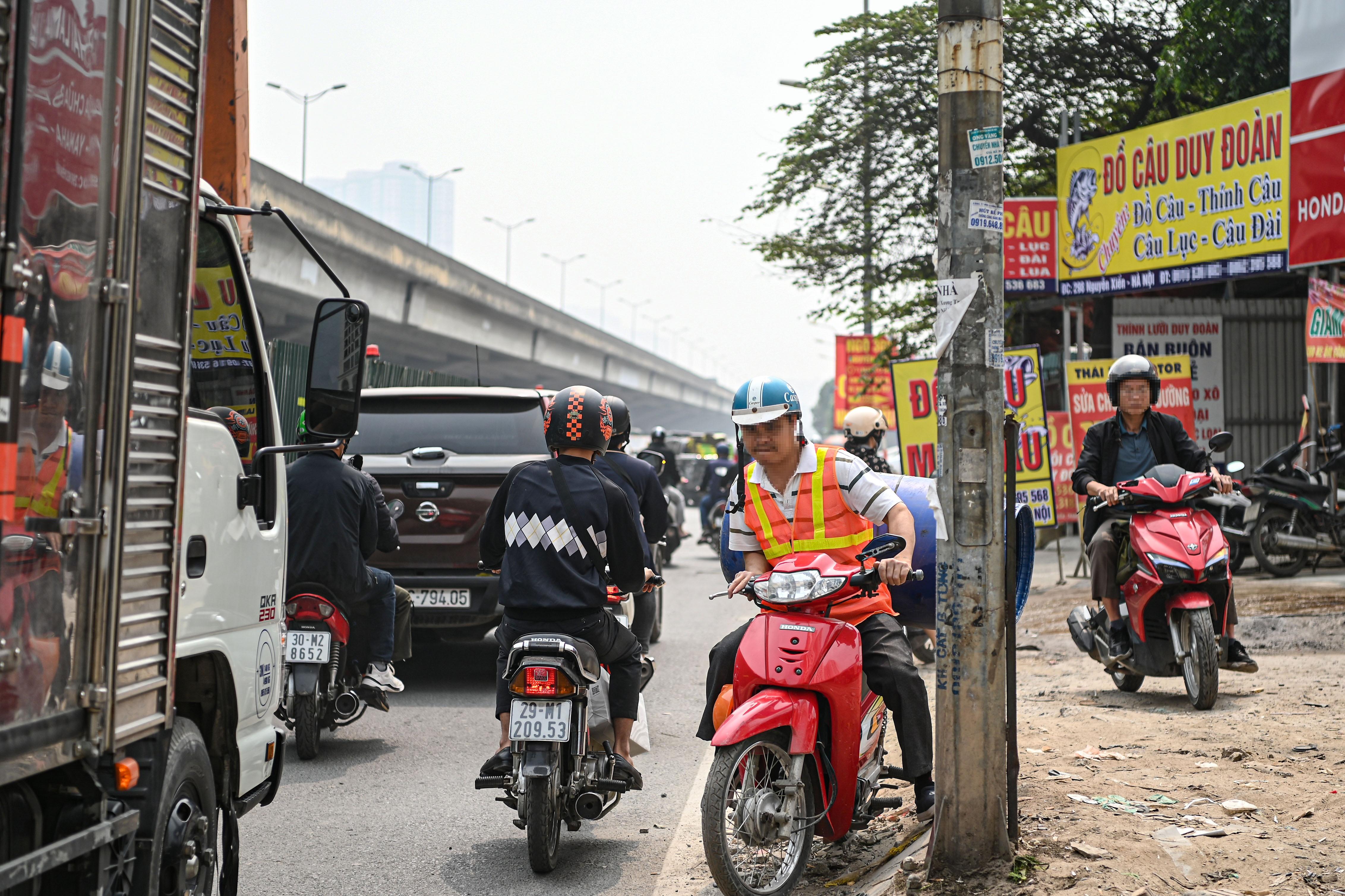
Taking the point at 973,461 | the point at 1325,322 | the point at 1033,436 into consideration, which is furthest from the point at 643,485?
the point at 1325,322

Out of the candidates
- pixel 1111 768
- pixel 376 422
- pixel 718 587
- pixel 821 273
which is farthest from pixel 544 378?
pixel 1111 768

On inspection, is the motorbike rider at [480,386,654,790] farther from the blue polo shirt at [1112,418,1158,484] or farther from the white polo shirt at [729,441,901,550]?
the blue polo shirt at [1112,418,1158,484]

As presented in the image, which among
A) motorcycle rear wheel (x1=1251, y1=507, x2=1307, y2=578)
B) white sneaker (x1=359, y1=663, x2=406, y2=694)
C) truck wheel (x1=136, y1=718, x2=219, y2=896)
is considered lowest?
white sneaker (x1=359, y1=663, x2=406, y2=694)

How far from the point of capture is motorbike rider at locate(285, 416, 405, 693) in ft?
23.2

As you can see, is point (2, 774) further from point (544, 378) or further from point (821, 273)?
point (544, 378)

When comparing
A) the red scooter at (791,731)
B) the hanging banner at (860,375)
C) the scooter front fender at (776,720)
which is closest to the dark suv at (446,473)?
the red scooter at (791,731)

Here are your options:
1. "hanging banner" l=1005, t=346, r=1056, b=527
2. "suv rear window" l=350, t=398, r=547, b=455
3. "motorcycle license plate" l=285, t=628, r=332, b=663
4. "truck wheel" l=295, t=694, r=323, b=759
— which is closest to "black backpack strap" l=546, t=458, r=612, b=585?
A: "motorcycle license plate" l=285, t=628, r=332, b=663

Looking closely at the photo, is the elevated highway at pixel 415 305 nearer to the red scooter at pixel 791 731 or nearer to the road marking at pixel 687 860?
the road marking at pixel 687 860

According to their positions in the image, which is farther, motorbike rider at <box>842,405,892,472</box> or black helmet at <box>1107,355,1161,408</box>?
motorbike rider at <box>842,405,892,472</box>

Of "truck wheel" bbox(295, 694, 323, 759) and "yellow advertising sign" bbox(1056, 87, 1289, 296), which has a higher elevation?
"yellow advertising sign" bbox(1056, 87, 1289, 296)

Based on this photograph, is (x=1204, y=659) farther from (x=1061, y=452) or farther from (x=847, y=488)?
(x=1061, y=452)

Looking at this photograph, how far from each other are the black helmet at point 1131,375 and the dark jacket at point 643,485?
2.69m

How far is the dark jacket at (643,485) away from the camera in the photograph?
6719 millimetres

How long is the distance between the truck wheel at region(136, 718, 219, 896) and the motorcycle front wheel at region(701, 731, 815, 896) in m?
1.49
